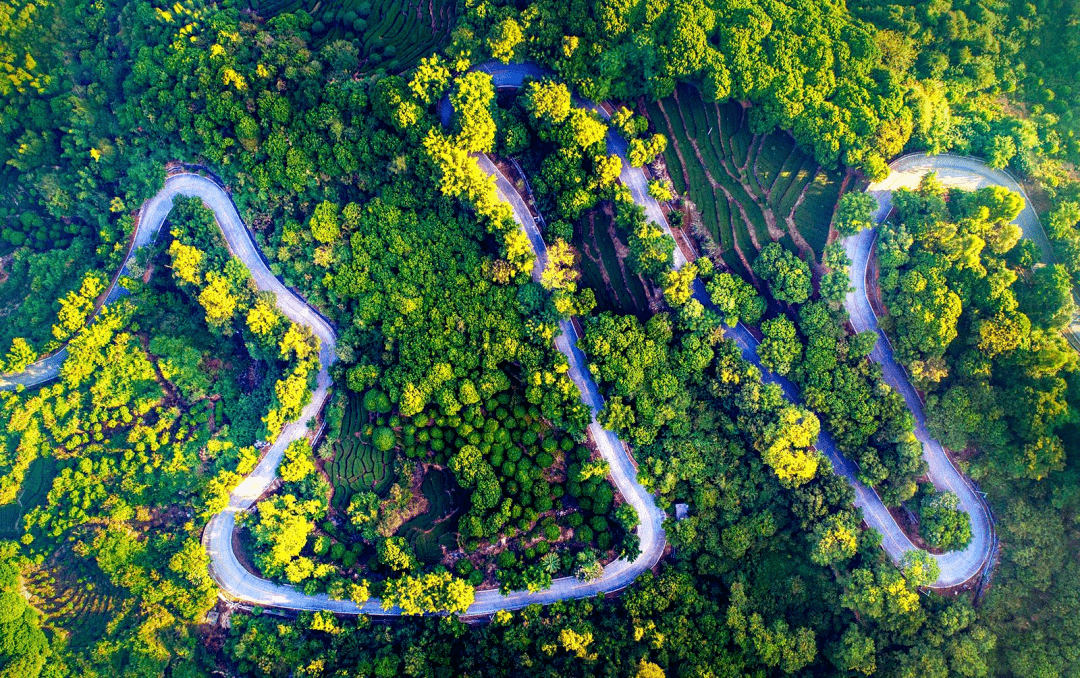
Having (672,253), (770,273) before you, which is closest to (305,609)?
(672,253)

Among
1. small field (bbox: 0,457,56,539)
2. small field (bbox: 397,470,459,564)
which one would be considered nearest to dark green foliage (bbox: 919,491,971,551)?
small field (bbox: 397,470,459,564)

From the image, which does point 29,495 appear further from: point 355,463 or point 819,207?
point 819,207

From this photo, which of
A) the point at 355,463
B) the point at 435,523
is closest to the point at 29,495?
the point at 355,463

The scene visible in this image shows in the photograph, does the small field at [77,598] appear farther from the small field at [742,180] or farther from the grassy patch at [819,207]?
the grassy patch at [819,207]

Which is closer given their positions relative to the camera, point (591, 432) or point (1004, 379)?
point (1004, 379)

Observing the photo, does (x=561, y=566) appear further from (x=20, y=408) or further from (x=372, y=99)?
(x=20, y=408)

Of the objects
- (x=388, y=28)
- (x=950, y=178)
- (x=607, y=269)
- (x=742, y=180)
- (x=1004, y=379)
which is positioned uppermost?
(x=388, y=28)

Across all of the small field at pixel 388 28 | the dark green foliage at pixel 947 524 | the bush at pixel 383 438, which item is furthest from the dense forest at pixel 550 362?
the bush at pixel 383 438
